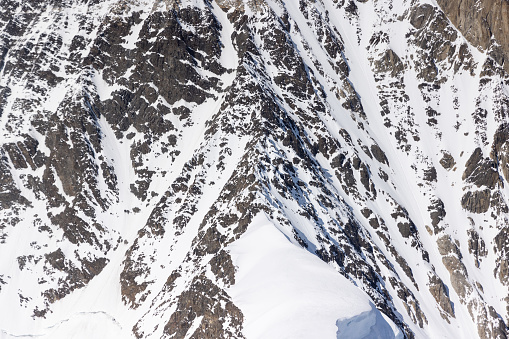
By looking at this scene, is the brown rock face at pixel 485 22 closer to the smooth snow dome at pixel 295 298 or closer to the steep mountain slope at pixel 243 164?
the steep mountain slope at pixel 243 164

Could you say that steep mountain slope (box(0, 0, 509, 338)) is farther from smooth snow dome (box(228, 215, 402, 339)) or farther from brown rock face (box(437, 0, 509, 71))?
brown rock face (box(437, 0, 509, 71))

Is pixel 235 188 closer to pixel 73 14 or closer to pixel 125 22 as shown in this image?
pixel 125 22

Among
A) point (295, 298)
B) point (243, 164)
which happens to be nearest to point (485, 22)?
point (243, 164)

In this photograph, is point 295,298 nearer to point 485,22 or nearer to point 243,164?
point 243,164

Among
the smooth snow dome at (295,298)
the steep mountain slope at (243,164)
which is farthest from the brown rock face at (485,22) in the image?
the smooth snow dome at (295,298)

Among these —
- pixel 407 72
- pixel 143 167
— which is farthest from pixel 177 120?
pixel 407 72

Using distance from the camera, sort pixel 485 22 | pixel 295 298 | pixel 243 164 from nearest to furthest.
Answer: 1. pixel 295 298
2. pixel 243 164
3. pixel 485 22
